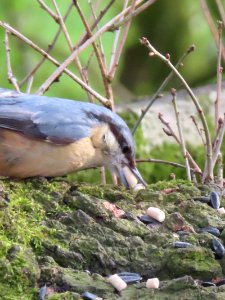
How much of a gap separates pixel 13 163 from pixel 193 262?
1.26 meters

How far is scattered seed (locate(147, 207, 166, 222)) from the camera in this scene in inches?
147

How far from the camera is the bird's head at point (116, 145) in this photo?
479 cm

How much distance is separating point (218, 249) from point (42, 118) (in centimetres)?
130

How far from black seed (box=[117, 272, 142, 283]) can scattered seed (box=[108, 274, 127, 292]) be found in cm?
2

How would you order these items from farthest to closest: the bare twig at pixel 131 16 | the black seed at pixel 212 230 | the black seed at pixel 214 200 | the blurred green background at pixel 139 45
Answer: the blurred green background at pixel 139 45 < the bare twig at pixel 131 16 < the black seed at pixel 214 200 < the black seed at pixel 212 230

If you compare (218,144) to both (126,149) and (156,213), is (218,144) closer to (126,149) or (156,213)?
(126,149)

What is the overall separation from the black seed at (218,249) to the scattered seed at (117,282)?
0.39 meters

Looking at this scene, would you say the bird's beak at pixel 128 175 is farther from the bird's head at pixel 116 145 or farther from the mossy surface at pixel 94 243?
the mossy surface at pixel 94 243

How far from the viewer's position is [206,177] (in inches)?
180

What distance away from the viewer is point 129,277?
3.31m

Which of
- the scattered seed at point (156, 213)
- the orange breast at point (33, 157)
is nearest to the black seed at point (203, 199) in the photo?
the scattered seed at point (156, 213)

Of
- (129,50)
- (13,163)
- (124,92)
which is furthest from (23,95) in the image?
(129,50)

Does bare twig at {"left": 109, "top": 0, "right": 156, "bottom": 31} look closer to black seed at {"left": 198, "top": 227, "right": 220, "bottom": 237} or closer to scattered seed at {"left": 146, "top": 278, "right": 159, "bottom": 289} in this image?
black seed at {"left": 198, "top": 227, "right": 220, "bottom": 237}

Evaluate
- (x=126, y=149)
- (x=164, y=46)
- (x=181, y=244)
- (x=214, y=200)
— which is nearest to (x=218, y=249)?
(x=181, y=244)
